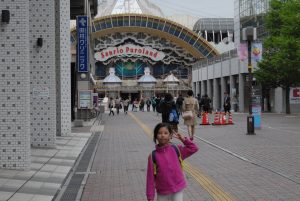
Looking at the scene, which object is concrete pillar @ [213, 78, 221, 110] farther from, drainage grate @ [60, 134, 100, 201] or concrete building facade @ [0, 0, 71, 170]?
drainage grate @ [60, 134, 100, 201]

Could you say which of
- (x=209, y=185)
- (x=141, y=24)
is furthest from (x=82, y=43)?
(x=141, y=24)

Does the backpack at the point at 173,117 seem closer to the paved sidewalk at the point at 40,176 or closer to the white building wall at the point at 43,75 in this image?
the paved sidewalk at the point at 40,176

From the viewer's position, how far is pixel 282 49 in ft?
134

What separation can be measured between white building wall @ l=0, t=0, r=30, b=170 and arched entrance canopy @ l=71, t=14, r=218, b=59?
68865 mm

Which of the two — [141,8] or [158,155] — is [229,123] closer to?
[158,155]

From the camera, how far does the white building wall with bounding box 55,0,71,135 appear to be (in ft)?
74.6

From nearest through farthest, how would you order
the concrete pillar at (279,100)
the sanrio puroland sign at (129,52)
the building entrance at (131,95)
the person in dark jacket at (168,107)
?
the person in dark jacket at (168,107) → the concrete pillar at (279,100) → the sanrio puroland sign at (129,52) → the building entrance at (131,95)

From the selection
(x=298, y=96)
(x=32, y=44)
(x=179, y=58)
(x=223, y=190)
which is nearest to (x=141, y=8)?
(x=179, y=58)

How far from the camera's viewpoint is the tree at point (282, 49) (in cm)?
3997

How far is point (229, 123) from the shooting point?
99.5 ft

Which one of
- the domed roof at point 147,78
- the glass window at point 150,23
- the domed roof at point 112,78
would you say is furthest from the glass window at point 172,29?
the domed roof at point 112,78

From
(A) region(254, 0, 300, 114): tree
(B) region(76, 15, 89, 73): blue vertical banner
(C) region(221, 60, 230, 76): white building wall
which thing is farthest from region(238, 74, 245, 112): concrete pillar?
(B) region(76, 15, 89, 73): blue vertical banner

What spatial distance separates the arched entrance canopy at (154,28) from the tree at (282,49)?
130 feet

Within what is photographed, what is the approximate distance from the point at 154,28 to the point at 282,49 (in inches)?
1750
